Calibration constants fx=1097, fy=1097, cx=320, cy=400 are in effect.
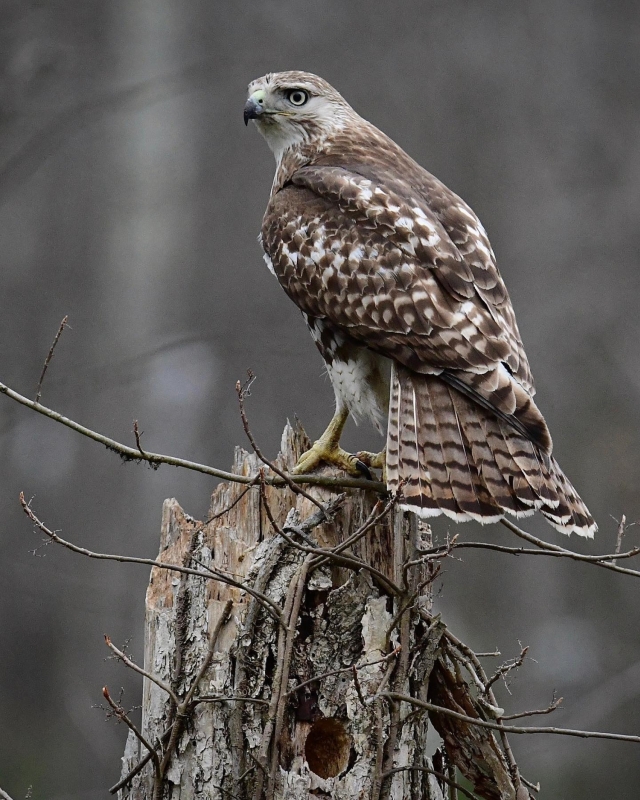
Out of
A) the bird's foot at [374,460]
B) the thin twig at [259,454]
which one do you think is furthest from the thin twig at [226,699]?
the bird's foot at [374,460]

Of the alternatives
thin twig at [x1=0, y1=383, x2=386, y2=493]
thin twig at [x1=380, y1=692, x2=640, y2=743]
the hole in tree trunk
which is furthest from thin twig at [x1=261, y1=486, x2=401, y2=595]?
the hole in tree trunk

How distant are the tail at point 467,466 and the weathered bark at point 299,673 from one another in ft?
0.45

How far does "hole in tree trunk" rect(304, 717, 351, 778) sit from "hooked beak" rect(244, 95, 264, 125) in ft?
7.79

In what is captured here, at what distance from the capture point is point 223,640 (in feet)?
9.64

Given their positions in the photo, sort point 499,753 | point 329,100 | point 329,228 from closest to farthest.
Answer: point 499,753
point 329,228
point 329,100

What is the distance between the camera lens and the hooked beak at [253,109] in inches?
166

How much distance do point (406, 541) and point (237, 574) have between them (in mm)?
477

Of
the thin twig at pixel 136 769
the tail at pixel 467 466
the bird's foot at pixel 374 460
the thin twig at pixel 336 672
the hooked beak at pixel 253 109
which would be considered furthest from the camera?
the hooked beak at pixel 253 109

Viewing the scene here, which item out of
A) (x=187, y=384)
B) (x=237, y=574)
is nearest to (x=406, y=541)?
(x=237, y=574)

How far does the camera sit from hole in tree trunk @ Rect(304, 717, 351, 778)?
289 cm

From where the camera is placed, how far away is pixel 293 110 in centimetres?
425

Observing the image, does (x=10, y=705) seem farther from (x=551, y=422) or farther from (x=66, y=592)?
(x=551, y=422)

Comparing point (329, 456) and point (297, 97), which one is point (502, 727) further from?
point (297, 97)

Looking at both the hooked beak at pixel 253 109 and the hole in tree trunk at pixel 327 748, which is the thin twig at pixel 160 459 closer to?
the hole in tree trunk at pixel 327 748
